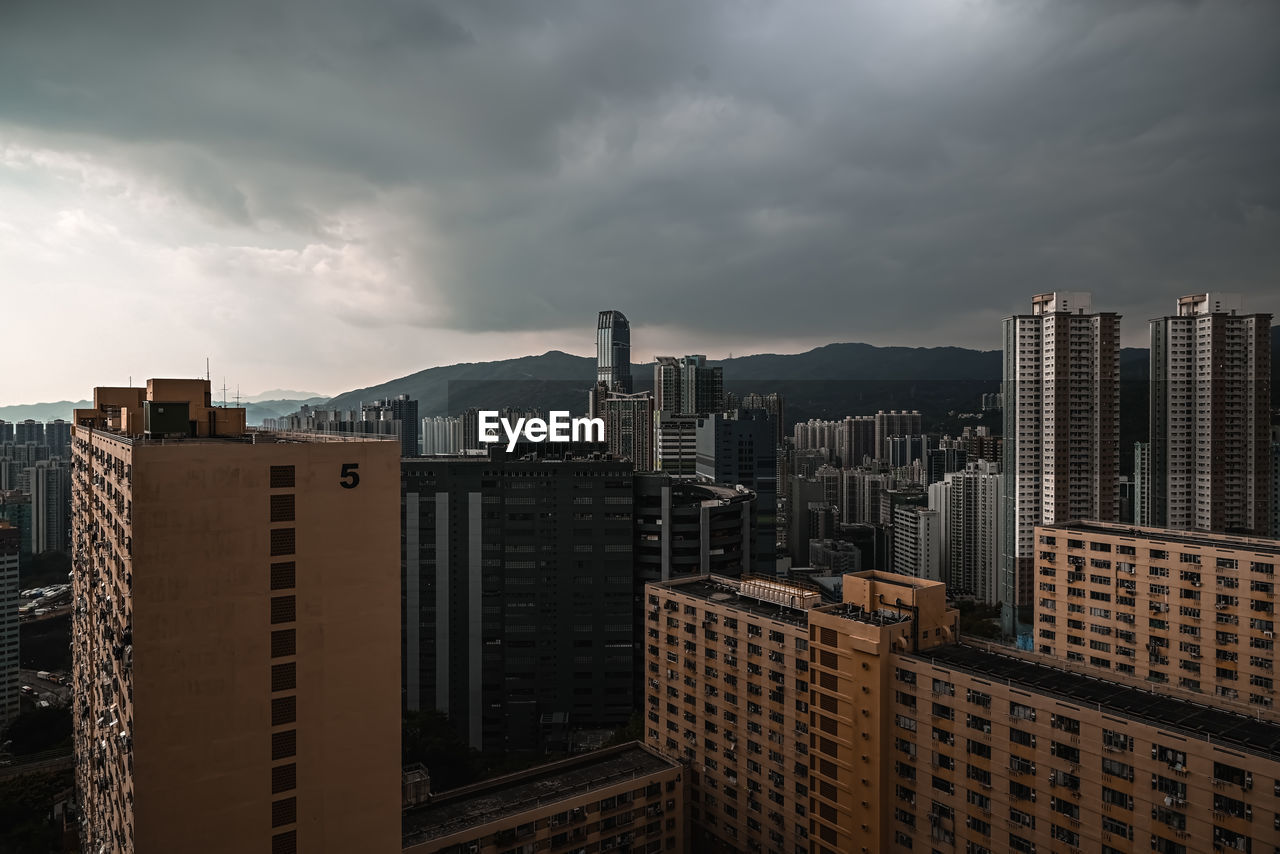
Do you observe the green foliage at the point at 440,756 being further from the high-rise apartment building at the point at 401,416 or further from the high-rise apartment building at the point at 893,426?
the high-rise apartment building at the point at 893,426

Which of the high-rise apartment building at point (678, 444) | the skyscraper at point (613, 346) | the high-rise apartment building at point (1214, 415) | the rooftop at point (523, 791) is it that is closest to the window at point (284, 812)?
the rooftop at point (523, 791)

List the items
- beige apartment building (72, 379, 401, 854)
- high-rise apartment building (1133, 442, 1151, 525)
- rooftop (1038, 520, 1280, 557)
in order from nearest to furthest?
beige apartment building (72, 379, 401, 854)
rooftop (1038, 520, 1280, 557)
high-rise apartment building (1133, 442, 1151, 525)

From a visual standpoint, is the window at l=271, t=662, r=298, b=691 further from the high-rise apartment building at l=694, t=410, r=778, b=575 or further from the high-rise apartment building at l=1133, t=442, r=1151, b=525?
the high-rise apartment building at l=694, t=410, r=778, b=575

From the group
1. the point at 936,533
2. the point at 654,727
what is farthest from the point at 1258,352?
the point at 654,727

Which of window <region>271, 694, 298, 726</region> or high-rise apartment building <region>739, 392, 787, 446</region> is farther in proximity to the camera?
high-rise apartment building <region>739, 392, 787, 446</region>

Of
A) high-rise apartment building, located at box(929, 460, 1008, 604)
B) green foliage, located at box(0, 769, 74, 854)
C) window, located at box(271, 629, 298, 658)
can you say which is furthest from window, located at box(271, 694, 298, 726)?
high-rise apartment building, located at box(929, 460, 1008, 604)

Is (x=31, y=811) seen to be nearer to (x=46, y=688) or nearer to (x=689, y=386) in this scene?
(x=46, y=688)

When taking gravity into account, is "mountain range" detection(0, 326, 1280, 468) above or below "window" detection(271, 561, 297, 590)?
above
